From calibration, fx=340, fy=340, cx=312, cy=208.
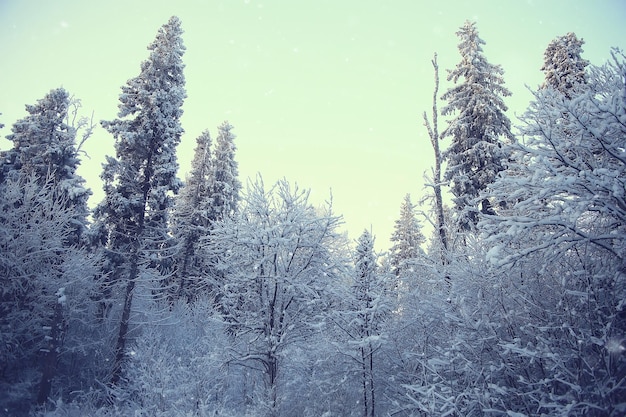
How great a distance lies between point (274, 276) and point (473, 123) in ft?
49.3

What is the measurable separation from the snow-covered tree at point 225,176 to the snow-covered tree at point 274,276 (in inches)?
→ 604

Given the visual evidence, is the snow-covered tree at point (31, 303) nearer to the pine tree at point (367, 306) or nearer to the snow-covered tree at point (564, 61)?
the pine tree at point (367, 306)

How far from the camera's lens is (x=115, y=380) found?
14586 millimetres

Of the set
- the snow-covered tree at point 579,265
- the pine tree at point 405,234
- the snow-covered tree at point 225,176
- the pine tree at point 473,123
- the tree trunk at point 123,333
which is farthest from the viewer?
the pine tree at point 405,234

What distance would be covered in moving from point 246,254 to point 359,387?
6.03 meters

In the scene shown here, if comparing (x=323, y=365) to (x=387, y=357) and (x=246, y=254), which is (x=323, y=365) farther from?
(x=246, y=254)

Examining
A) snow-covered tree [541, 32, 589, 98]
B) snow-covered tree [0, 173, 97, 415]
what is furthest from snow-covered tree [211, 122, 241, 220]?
snow-covered tree [541, 32, 589, 98]

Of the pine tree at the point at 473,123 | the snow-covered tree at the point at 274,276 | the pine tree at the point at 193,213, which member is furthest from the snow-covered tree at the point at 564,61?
the pine tree at the point at 193,213

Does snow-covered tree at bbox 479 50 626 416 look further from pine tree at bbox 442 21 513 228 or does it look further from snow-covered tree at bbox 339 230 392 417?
pine tree at bbox 442 21 513 228

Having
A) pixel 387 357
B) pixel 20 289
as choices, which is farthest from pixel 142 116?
pixel 387 357

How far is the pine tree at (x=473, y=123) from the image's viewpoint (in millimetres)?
17969

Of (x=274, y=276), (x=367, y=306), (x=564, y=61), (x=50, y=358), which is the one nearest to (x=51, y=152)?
(x=50, y=358)

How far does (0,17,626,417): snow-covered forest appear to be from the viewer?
6.15m

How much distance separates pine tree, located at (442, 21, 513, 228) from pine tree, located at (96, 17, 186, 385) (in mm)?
14853
